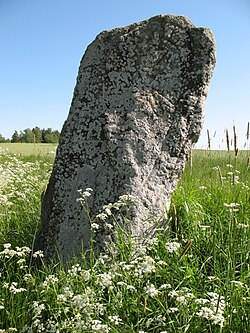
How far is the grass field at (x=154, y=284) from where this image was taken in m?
3.33

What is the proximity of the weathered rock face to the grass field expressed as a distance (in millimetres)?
427

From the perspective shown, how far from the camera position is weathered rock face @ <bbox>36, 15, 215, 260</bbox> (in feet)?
15.7

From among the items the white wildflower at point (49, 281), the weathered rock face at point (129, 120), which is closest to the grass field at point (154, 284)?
the white wildflower at point (49, 281)

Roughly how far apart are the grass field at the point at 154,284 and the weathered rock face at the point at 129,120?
1.40 feet

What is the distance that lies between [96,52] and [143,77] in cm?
61

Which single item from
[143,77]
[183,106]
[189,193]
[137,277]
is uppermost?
[143,77]

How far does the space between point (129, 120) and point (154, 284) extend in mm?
1724

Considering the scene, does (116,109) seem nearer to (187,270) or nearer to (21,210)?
(187,270)

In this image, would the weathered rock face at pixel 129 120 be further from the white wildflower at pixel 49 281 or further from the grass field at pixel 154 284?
the white wildflower at pixel 49 281

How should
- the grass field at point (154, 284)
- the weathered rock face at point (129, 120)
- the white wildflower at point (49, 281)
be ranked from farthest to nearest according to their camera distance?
the weathered rock face at point (129, 120)
the white wildflower at point (49, 281)
the grass field at point (154, 284)

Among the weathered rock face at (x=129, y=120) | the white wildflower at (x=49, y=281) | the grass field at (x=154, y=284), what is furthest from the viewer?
the weathered rock face at (x=129, y=120)

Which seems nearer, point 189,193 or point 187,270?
point 187,270

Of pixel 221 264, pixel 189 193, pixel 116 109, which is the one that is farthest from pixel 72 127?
pixel 221 264

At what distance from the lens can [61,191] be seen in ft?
16.3
